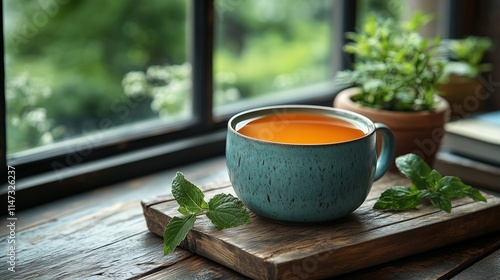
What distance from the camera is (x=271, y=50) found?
1.68 m

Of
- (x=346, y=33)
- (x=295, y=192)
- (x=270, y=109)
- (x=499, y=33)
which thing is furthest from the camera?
(x=499, y=33)

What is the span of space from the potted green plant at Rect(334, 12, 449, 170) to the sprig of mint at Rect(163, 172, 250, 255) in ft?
1.10

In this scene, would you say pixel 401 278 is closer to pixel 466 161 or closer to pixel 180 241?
pixel 180 241

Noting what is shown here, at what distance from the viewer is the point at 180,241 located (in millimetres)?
933

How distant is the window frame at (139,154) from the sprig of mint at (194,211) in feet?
0.88

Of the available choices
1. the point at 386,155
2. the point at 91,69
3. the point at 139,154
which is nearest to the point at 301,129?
the point at 386,155

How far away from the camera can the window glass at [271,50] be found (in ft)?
4.91

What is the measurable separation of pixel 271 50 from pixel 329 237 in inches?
31.7

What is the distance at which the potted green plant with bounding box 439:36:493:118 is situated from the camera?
154cm

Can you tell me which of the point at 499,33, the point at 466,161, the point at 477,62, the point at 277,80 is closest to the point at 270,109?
the point at 466,161

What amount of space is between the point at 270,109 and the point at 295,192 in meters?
0.16

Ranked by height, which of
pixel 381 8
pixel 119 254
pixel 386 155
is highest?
pixel 381 8

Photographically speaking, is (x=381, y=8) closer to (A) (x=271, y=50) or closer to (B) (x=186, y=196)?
(A) (x=271, y=50)

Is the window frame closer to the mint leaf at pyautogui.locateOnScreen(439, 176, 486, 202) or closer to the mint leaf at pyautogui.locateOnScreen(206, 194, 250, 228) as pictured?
the mint leaf at pyautogui.locateOnScreen(206, 194, 250, 228)
